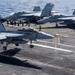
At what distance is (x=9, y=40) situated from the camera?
42000mm

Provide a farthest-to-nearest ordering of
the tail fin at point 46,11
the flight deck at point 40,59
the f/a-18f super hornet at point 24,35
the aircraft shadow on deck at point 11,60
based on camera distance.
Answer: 1. the tail fin at point 46,11
2. the f/a-18f super hornet at point 24,35
3. the aircraft shadow on deck at point 11,60
4. the flight deck at point 40,59

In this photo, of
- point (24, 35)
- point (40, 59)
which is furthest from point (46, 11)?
point (40, 59)

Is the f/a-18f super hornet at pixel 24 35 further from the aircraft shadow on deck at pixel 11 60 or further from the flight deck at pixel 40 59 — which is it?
the aircraft shadow on deck at pixel 11 60

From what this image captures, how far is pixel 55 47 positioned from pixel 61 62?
393 inches

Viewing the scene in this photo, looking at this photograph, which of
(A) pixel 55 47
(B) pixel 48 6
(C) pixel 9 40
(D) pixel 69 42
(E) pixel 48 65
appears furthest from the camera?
(B) pixel 48 6

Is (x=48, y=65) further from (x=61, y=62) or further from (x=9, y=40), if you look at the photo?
(x=9, y=40)

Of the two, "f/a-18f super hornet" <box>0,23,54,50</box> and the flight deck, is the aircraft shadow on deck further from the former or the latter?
"f/a-18f super hornet" <box>0,23,54,50</box>

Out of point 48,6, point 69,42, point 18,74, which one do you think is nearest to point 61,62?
point 18,74

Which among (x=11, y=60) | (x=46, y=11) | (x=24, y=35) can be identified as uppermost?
(x=24, y=35)

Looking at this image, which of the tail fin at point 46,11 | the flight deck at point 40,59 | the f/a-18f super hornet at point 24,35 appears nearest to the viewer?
the flight deck at point 40,59

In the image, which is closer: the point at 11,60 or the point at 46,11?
the point at 11,60

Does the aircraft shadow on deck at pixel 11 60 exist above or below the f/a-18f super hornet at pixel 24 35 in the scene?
below

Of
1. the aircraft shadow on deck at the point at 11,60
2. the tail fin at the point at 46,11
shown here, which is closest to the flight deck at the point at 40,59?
the aircraft shadow on deck at the point at 11,60

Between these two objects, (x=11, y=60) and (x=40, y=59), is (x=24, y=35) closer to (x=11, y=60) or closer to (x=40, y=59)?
(x=11, y=60)
